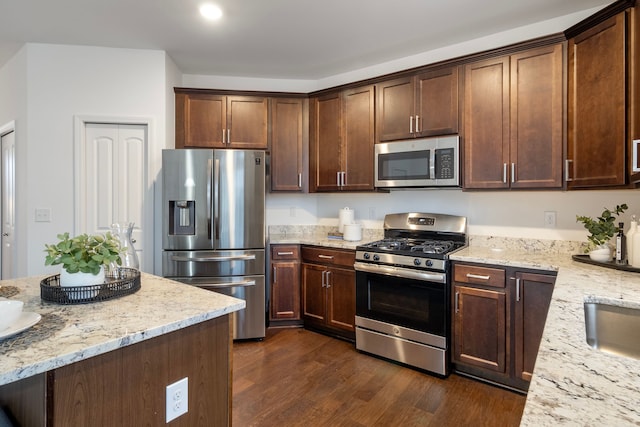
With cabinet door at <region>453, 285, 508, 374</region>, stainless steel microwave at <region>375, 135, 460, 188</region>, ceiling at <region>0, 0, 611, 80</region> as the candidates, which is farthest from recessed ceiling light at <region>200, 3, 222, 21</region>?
cabinet door at <region>453, 285, 508, 374</region>

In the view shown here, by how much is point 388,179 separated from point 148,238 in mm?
2254

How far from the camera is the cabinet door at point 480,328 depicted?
2.27 m

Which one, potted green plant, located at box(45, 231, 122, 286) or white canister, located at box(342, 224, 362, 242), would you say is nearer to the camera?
potted green plant, located at box(45, 231, 122, 286)

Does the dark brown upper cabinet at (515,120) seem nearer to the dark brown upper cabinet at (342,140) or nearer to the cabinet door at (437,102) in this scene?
the cabinet door at (437,102)

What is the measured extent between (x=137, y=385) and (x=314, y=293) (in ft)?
7.38

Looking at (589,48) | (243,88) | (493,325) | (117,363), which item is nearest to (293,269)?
(493,325)

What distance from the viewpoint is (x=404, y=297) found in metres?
2.61

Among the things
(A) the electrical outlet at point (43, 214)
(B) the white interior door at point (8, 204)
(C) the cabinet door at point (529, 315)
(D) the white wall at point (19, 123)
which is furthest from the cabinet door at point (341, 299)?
(B) the white interior door at point (8, 204)

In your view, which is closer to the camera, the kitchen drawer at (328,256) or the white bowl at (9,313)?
the white bowl at (9,313)

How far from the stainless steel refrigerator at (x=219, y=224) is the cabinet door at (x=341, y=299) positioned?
0.61 m

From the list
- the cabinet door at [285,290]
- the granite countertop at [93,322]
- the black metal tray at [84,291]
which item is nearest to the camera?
the granite countertop at [93,322]

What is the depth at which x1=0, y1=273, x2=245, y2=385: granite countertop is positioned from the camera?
2.73ft

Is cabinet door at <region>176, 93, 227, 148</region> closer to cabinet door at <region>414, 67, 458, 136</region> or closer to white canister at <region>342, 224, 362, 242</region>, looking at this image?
white canister at <region>342, 224, 362, 242</region>

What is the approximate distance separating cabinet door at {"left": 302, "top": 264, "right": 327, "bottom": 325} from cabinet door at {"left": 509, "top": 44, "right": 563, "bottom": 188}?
1759 millimetres
